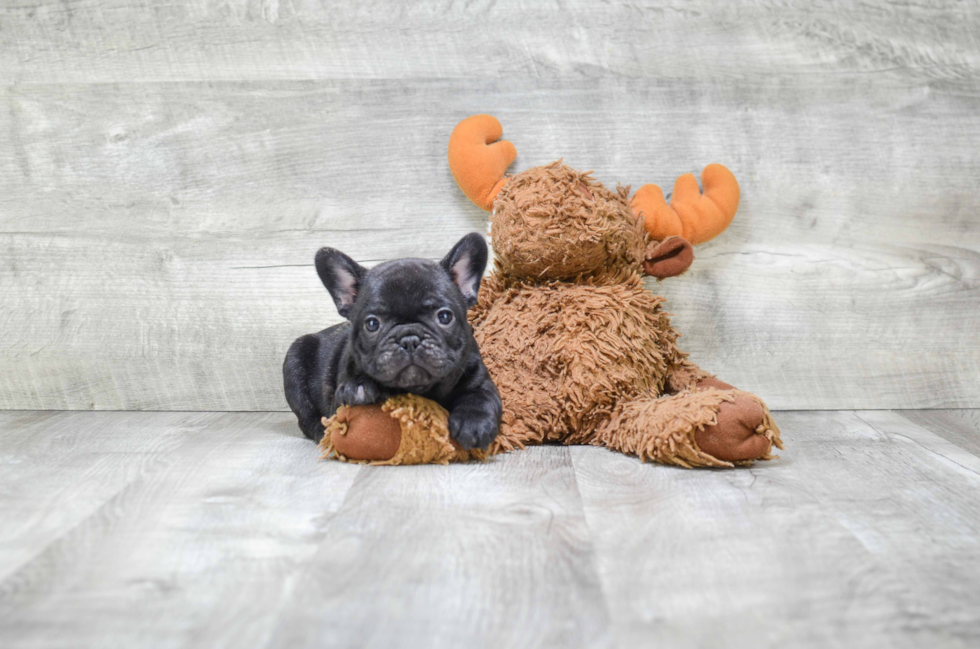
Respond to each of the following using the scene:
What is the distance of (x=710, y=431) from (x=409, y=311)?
0.59 meters

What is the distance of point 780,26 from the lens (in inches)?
75.9

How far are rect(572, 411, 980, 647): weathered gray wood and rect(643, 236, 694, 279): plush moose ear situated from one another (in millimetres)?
464

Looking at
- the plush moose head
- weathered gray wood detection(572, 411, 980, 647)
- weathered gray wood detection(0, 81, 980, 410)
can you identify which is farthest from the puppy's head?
weathered gray wood detection(0, 81, 980, 410)

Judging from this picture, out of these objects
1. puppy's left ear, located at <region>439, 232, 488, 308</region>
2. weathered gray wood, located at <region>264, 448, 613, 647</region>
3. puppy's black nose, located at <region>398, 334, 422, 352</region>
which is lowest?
weathered gray wood, located at <region>264, 448, 613, 647</region>

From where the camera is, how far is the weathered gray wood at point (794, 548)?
79 centimetres

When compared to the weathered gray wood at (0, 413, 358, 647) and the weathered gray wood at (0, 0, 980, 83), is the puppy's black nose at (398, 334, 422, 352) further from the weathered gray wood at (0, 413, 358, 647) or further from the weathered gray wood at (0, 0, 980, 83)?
the weathered gray wood at (0, 0, 980, 83)

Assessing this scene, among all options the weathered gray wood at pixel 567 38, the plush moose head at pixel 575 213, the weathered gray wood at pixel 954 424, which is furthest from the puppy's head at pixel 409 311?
the weathered gray wood at pixel 954 424

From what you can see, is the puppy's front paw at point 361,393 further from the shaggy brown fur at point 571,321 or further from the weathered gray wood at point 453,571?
the shaggy brown fur at point 571,321

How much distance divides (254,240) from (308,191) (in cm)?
19

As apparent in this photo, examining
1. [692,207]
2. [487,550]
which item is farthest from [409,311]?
[692,207]

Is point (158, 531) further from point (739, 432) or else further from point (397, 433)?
point (739, 432)

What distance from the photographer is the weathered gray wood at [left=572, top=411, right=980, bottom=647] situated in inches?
31.0

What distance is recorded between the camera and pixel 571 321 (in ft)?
5.28

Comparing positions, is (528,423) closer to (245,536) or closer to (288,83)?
(245,536)
